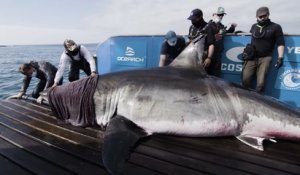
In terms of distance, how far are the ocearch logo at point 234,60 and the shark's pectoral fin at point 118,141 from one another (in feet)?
12.4

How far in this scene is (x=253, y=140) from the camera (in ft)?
12.2

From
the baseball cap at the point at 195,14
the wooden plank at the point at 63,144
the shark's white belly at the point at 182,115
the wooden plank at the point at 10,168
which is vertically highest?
the baseball cap at the point at 195,14

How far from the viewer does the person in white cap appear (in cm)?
650

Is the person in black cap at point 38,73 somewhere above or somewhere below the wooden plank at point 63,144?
above

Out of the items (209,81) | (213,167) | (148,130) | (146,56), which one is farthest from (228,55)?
(213,167)

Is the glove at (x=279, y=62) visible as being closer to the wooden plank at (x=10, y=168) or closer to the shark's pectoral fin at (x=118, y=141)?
the shark's pectoral fin at (x=118, y=141)

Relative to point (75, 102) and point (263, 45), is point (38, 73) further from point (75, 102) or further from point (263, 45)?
point (263, 45)

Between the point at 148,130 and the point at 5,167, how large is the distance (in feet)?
5.80

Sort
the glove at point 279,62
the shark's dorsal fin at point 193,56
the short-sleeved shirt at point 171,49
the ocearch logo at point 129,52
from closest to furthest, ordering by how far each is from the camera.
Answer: the shark's dorsal fin at point 193,56
the glove at point 279,62
the short-sleeved shirt at point 171,49
the ocearch logo at point 129,52

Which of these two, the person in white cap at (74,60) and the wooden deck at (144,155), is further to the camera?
the person in white cap at (74,60)

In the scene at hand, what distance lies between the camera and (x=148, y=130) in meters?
3.96

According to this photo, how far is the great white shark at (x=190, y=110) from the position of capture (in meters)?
3.74

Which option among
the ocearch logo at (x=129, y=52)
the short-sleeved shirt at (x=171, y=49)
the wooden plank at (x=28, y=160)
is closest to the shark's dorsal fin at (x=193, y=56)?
the short-sleeved shirt at (x=171, y=49)

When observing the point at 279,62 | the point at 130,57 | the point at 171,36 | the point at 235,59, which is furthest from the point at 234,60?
the point at 130,57
